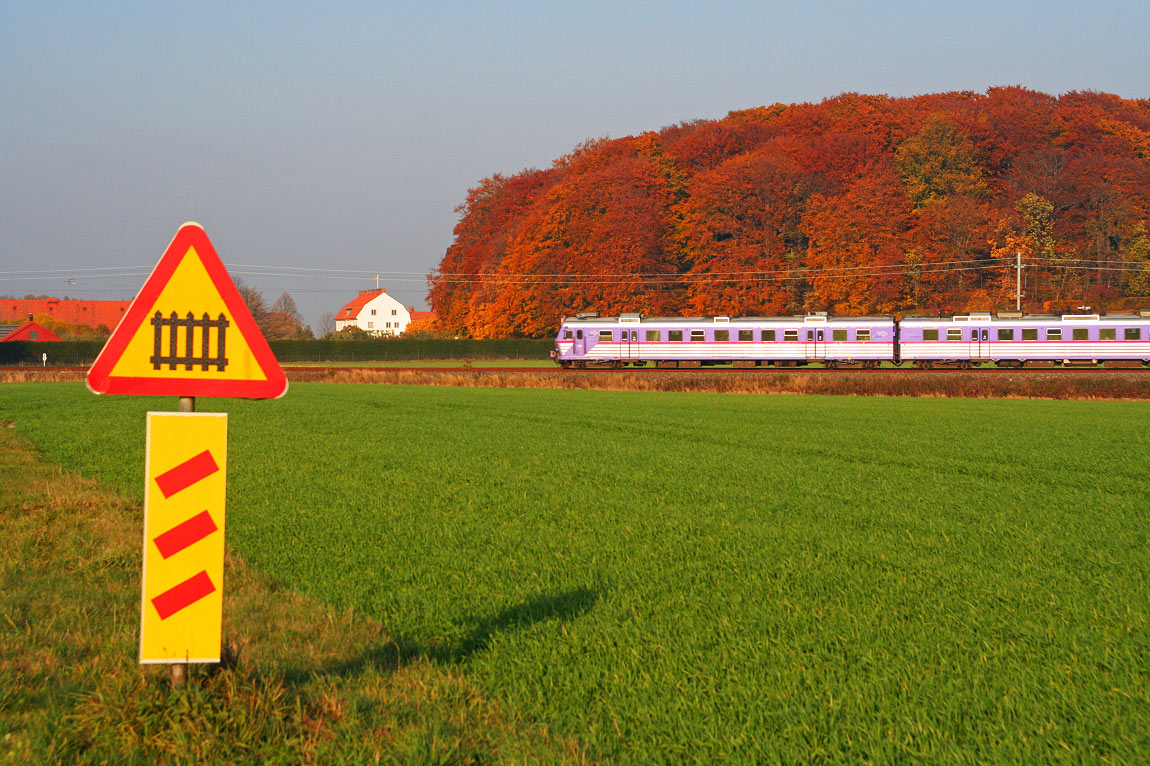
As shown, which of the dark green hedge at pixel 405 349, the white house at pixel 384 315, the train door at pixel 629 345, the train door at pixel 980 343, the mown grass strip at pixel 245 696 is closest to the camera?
the mown grass strip at pixel 245 696

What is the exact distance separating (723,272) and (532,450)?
61.2 m

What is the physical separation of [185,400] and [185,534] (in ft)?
1.90

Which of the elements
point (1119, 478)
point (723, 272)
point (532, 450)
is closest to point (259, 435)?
point (532, 450)

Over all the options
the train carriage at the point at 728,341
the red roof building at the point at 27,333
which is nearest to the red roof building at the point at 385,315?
the red roof building at the point at 27,333

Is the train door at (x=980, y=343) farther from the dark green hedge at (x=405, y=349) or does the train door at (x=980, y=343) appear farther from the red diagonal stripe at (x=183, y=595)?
the red diagonal stripe at (x=183, y=595)

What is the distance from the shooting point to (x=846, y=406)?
29938 mm

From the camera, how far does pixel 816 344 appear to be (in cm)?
5541

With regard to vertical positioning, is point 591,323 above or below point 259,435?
above

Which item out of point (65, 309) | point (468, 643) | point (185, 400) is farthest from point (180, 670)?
point (65, 309)

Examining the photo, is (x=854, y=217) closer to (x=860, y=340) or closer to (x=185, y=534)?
(x=860, y=340)

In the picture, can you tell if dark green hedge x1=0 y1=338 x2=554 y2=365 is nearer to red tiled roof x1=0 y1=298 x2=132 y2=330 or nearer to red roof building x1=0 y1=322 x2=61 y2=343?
red roof building x1=0 y1=322 x2=61 y2=343

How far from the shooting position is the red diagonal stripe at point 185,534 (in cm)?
421

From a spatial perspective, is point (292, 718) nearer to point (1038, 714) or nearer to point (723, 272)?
point (1038, 714)

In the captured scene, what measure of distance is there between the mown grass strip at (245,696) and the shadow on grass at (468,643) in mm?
17
